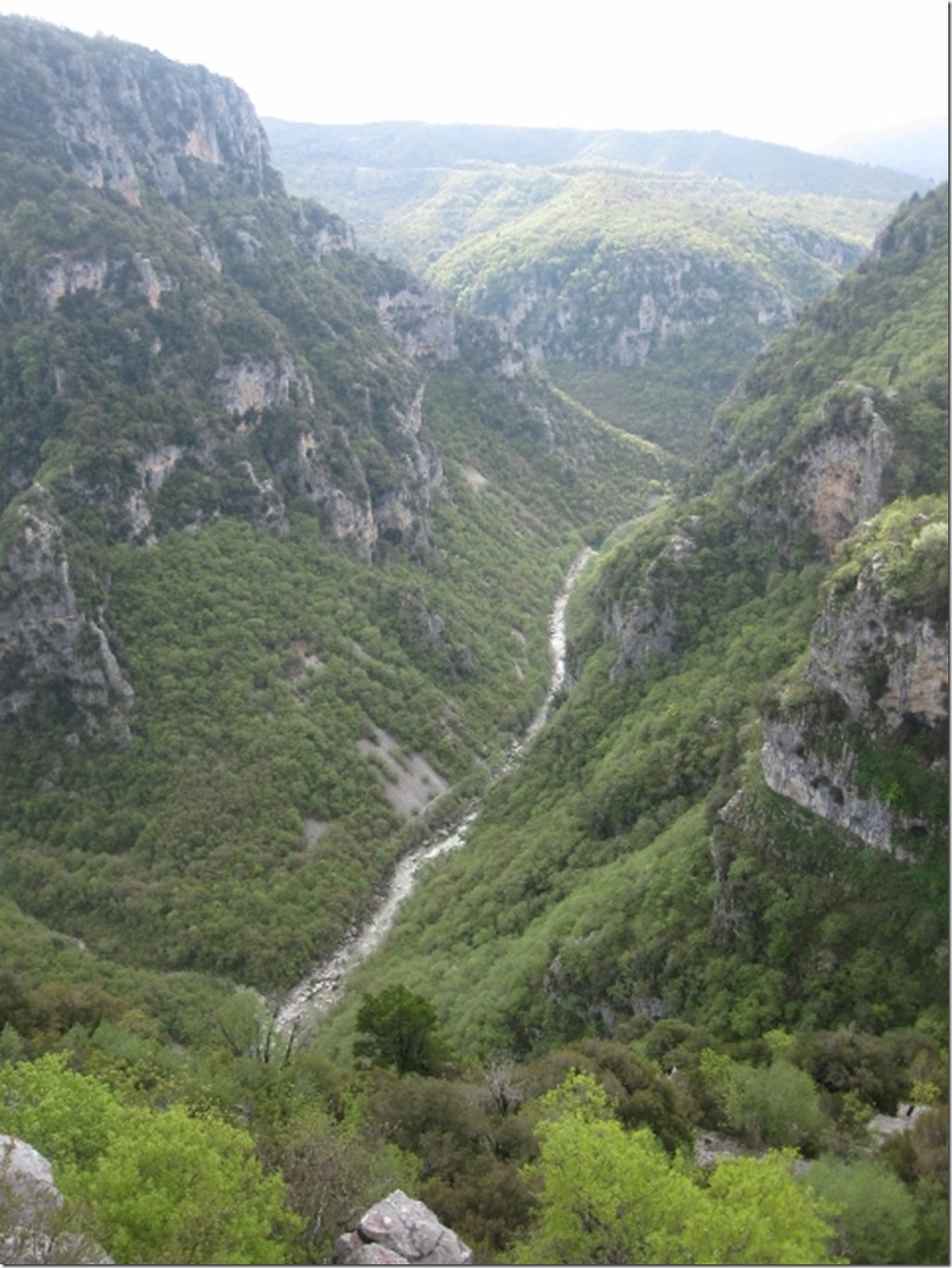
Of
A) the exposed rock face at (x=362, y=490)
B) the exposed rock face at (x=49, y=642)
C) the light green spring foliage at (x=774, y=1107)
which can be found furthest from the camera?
the exposed rock face at (x=362, y=490)

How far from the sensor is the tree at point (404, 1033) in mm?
49134

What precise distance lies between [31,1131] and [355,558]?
9605cm

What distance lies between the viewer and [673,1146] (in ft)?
123

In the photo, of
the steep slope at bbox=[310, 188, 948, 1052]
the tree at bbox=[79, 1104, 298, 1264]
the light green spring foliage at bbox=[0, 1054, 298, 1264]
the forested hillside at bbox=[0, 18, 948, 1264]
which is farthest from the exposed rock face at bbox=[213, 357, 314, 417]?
the tree at bbox=[79, 1104, 298, 1264]

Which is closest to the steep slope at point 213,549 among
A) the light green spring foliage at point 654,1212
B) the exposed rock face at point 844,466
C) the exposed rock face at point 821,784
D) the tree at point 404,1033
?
the tree at point 404,1033

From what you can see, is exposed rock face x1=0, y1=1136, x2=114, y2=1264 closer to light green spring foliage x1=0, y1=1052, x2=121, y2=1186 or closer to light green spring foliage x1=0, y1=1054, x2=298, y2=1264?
light green spring foliage x1=0, y1=1054, x2=298, y2=1264

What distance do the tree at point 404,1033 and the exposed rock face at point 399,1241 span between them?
70.8ft

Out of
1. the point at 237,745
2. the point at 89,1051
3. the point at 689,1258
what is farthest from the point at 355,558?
the point at 689,1258

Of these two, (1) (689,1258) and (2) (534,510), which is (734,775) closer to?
(1) (689,1258)

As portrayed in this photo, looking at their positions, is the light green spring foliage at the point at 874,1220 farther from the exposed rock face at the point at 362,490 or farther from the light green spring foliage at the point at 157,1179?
the exposed rock face at the point at 362,490

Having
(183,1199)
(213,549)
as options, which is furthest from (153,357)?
(183,1199)

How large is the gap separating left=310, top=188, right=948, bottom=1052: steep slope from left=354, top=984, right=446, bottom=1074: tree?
9591mm

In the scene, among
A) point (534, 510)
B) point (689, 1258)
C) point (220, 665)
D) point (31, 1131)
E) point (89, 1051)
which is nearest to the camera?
point (689, 1258)

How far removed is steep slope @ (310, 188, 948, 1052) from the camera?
152 ft
